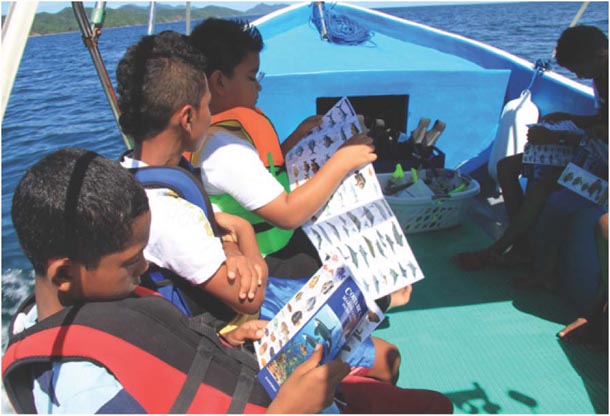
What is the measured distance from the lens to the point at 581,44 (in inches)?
96.5

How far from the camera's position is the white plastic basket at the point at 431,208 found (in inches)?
113

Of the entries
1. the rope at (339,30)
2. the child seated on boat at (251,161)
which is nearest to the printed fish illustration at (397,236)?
the child seated on boat at (251,161)

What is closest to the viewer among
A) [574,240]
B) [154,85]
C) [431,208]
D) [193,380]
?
[193,380]

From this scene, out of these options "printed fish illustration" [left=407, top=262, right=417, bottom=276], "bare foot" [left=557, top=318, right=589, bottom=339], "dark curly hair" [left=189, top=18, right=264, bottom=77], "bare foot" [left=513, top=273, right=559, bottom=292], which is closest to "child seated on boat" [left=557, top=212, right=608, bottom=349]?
"bare foot" [left=557, top=318, right=589, bottom=339]

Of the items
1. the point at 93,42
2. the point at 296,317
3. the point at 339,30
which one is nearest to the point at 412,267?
the point at 296,317

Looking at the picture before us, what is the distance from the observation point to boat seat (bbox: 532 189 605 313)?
2.24 metres

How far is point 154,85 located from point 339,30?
495 centimetres

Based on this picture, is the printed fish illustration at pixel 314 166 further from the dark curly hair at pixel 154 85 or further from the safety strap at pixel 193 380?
the safety strap at pixel 193 380

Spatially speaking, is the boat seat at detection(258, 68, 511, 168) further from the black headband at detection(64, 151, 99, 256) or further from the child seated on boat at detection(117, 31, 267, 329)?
the black headband at detection(64, 151, 99, 256)

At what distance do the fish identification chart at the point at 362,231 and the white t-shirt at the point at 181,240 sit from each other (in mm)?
473

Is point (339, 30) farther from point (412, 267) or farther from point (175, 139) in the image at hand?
point (175, 139)

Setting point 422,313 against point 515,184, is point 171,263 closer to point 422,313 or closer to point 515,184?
point 422,313

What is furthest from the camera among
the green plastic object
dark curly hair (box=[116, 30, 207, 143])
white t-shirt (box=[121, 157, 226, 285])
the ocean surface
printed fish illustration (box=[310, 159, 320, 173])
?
the ocean surface

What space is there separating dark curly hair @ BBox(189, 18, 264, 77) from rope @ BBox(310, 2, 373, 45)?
419cm
